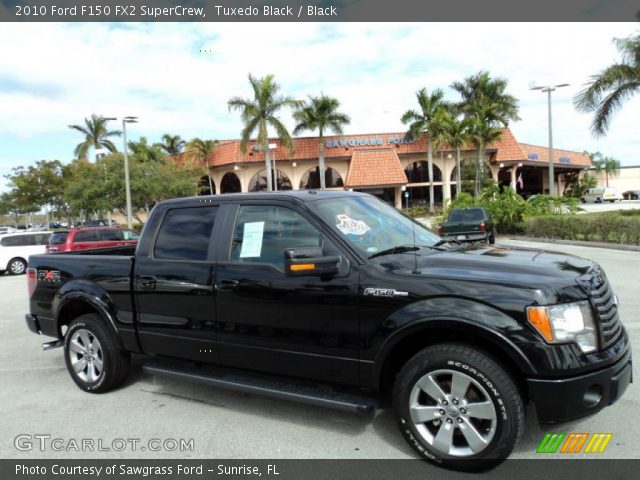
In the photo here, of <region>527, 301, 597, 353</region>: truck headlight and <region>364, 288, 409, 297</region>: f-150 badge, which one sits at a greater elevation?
<region>364, 288, 409, 297</region>: f-150 badge

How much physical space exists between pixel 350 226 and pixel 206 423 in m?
2.04

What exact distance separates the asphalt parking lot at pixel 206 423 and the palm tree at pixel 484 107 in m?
36.7

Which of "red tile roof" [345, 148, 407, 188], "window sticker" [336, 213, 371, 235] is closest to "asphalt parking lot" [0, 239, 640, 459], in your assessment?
"window sticker" [336, 213, 371, 235]

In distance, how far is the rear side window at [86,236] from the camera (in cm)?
1781

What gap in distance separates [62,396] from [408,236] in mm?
3738

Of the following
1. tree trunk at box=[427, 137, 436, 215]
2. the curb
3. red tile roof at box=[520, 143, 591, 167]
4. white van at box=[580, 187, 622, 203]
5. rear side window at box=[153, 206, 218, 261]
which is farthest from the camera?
white van at box=[580, 187, 622, 203]

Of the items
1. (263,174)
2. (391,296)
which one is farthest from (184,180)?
(391,296)

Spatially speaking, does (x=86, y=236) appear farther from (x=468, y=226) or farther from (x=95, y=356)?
(x=95, y=356)

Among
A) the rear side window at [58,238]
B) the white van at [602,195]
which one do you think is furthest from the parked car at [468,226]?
the white van at [602,195]

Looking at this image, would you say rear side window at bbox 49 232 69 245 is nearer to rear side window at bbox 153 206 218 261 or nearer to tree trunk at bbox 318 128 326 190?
rear side window at bbox 153 206 218 261

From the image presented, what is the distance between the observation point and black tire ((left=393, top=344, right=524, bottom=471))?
309cm

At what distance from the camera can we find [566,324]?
9.90 ft

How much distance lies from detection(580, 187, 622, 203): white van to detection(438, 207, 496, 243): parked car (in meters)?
45.5

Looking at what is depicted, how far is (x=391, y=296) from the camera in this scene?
338 centimetres
